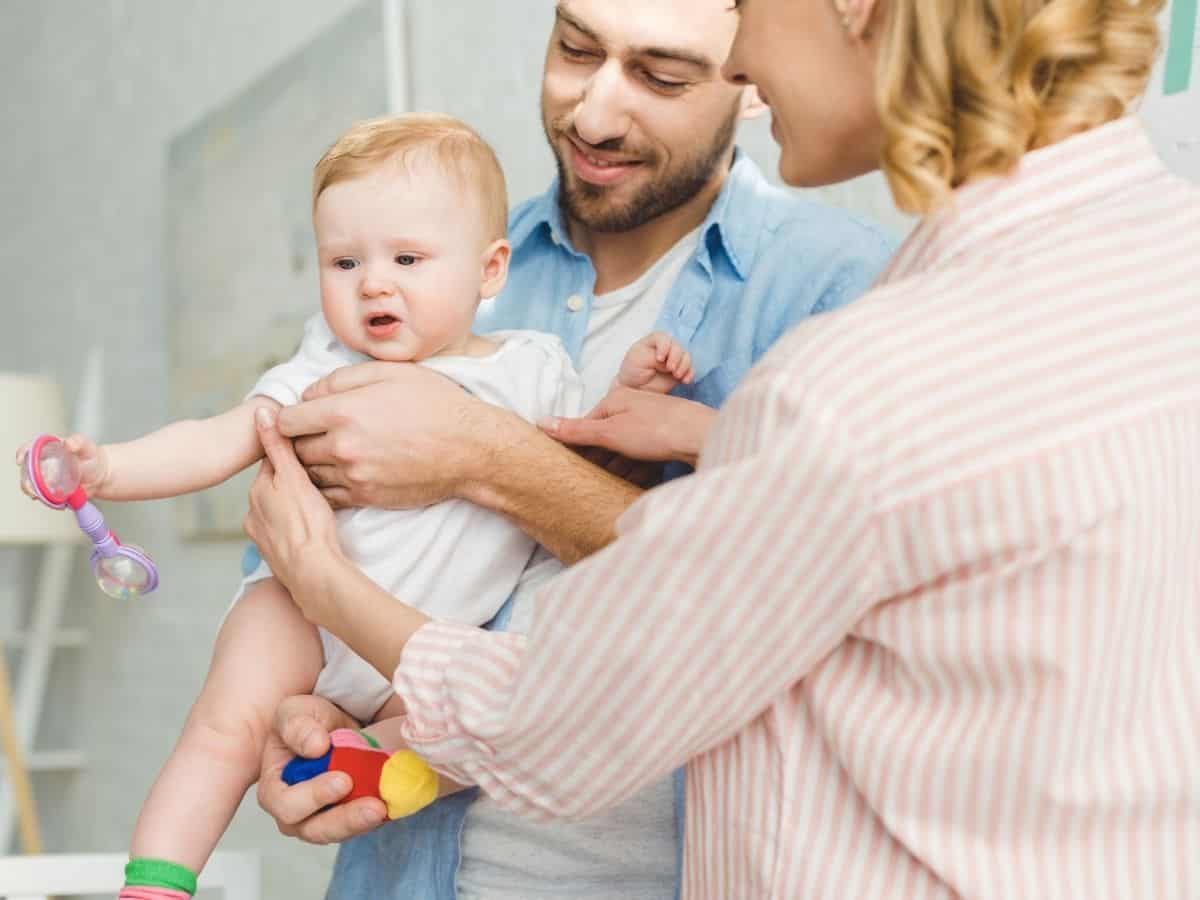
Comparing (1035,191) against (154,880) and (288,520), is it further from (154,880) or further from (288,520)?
(154,880)

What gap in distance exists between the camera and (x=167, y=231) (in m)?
3.45

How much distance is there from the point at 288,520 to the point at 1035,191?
0.76 meters

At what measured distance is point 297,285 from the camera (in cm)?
294

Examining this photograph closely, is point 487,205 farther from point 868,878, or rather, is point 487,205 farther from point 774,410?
point 868,878

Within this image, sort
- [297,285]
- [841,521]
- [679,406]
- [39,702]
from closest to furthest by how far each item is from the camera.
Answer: [841,521]
[679,406]
[297,285]
[39,702]

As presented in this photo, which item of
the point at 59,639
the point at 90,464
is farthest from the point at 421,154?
the point at 59,639

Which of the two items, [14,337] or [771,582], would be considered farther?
[14,337]

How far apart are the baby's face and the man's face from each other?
206 millimetres

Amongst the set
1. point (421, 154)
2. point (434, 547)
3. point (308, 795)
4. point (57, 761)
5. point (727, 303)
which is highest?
point (421, 154)

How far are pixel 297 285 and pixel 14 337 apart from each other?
1.79 meters

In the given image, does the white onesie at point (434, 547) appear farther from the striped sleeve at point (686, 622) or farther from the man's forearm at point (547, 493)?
the striped sleeve at point (686, 622)

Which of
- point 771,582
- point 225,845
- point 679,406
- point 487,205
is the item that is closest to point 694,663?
point 771,582

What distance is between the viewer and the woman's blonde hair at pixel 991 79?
0.84 meters

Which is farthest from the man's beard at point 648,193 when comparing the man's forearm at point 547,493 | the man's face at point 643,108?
the man's forearm at point 547,493
